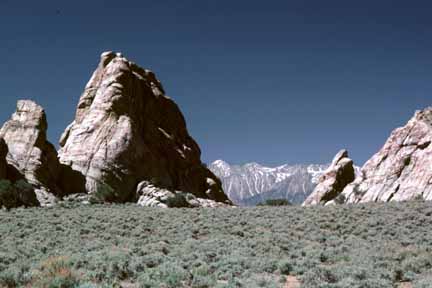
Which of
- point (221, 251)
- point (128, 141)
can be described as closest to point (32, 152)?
point (128, 141)

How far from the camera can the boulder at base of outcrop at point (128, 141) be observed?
69.2 m

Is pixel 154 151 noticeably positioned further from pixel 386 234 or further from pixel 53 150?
pixel 386 234

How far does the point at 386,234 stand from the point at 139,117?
216 ft

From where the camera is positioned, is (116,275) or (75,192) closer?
(116,275)

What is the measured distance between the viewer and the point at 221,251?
16812 mm

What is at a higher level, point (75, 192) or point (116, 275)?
point (75, 192)

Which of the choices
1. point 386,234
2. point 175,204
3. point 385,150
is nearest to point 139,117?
point 175,204

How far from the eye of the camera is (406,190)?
6512cm

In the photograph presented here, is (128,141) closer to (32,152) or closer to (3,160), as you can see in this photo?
(32,152)

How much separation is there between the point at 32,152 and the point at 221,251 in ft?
175

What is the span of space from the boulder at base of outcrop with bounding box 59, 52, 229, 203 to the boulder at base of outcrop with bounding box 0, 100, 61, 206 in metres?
4.21

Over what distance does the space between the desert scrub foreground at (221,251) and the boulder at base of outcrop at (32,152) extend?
2861cm

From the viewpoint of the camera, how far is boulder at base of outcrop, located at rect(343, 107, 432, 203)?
65125mm

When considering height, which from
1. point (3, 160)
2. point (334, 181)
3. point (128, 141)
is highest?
point (128, 141)
